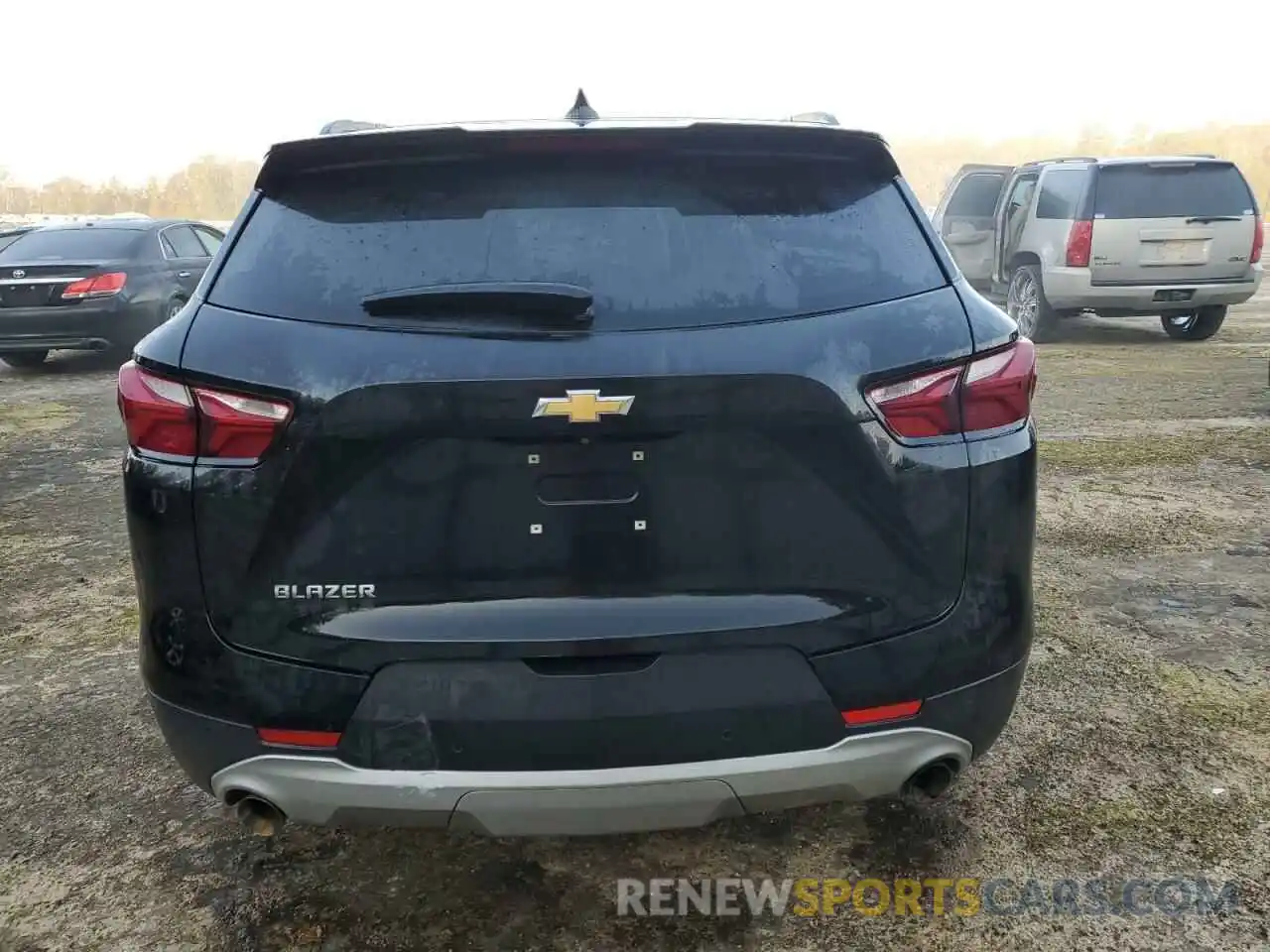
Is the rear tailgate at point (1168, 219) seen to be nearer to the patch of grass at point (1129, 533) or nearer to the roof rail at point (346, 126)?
the patch of grass at point (1129, 533)

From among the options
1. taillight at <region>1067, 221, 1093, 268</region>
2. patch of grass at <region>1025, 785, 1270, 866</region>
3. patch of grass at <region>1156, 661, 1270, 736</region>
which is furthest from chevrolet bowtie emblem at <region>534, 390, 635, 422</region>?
taillight at <region>1067, 221, 1093, 268</region>

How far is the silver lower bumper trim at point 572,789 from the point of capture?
73.2 inches

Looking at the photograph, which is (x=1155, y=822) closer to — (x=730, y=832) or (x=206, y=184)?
(x=730, y=832)

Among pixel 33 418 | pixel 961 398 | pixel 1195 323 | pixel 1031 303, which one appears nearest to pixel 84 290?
pixel 33 418

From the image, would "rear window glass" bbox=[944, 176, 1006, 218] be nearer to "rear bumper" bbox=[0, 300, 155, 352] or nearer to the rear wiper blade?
"rear bumper" bbox=[0, 300, 155, 352]

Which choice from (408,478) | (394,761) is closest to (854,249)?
(408,478)

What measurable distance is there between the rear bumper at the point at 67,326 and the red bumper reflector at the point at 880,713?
33.8 ft

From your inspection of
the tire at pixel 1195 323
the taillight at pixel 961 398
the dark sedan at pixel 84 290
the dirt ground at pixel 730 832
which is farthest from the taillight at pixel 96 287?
the tire at pixel 1195 323

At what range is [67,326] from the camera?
10125 millimetres

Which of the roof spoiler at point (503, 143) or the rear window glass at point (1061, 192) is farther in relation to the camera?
the rear window glass at point (1061, 192)

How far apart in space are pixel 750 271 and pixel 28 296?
10.5m

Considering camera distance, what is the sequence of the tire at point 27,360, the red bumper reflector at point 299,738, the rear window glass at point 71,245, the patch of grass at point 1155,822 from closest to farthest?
1. the red bumper reflector at point 299,738
2. the patch of grass at point 1155,822
3. the rear window glass at point 71,245
4. the tire at point 27,360

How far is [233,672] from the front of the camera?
6.28 feet

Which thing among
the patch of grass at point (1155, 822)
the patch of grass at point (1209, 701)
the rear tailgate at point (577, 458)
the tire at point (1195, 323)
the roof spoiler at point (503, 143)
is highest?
the roof spoiler at point (503, 143)
